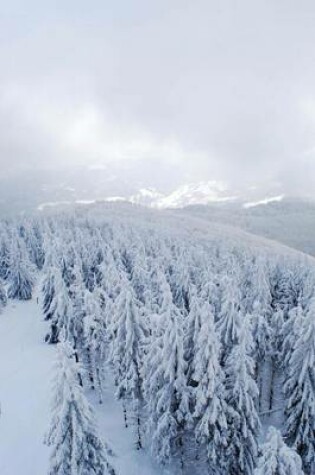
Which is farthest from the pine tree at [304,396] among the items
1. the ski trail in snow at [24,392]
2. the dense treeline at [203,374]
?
the ski trail in snow at [24,392]

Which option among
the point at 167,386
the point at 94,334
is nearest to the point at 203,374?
the point at 167,386

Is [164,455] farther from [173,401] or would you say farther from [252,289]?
[252,289]

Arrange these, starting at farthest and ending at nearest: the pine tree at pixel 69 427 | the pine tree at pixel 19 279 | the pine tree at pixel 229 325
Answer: the pine tree at pixel 19 279 → the pine tree at pixel 229 325 → the pine tree at pixel 69 427

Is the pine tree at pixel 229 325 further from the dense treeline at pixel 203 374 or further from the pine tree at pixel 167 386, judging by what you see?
the pine tree at pixel 167 386

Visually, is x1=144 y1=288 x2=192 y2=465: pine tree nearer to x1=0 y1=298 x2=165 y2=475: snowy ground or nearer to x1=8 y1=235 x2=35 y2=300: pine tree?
x1=0 y1=298 x2=165 y2=475: snowy ground

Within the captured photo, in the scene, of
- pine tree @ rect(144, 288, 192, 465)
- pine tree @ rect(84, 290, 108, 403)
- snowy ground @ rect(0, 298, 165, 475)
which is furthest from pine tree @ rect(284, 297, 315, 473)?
pine tree @ rect(84, 290, 108, 403)

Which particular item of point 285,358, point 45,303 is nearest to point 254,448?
point 285,358
